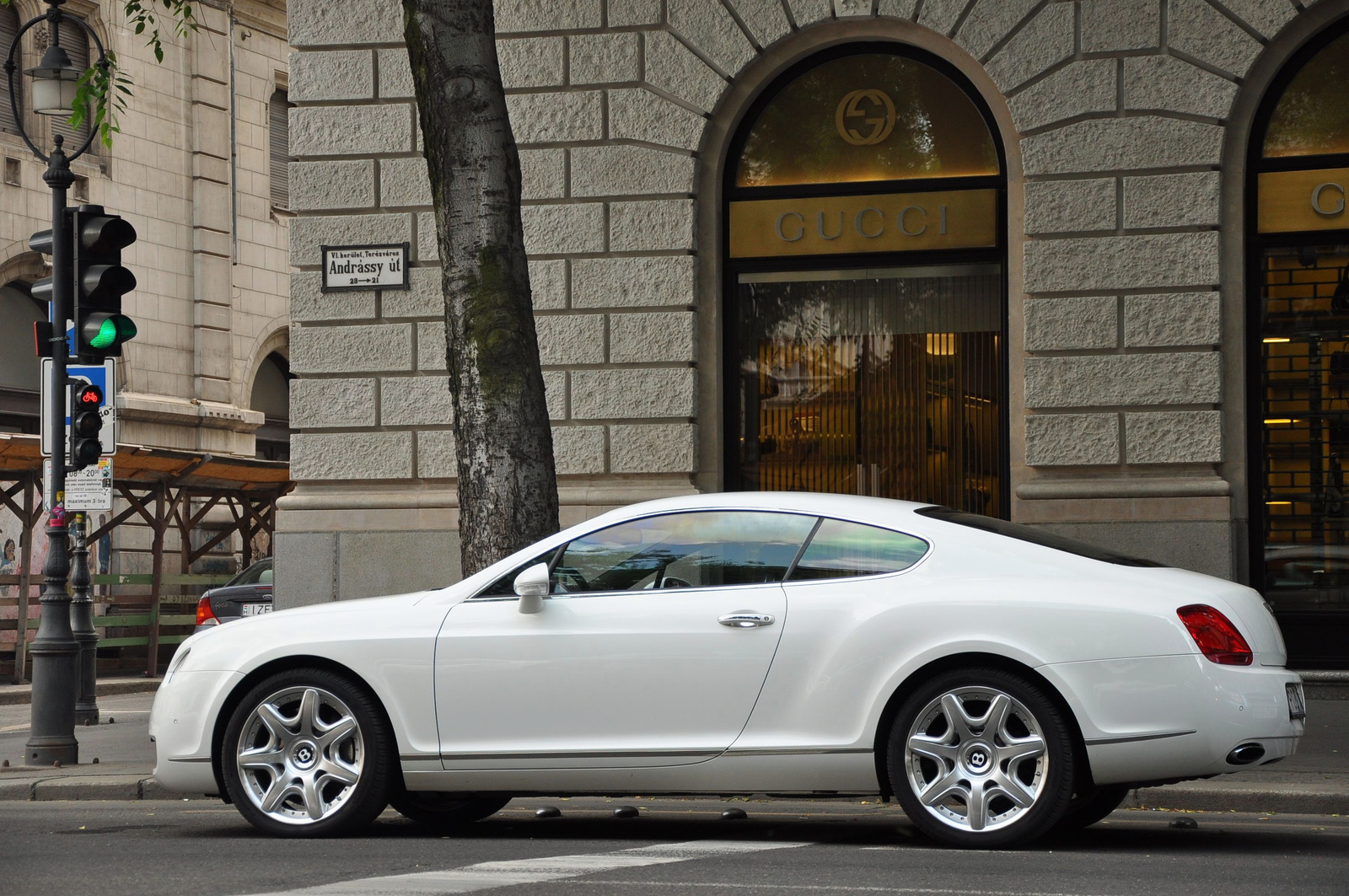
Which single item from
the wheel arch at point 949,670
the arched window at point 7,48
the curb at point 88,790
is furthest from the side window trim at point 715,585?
the arched window at point 7,48

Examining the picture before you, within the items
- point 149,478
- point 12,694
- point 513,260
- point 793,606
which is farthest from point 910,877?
point 149,478

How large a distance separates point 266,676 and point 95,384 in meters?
4.66

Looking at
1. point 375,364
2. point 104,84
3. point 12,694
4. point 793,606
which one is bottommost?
point 12,694

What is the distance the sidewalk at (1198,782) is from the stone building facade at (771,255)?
1.84m

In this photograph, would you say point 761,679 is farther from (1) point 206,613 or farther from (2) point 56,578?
(1) point 206,613

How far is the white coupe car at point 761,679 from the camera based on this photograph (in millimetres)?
6855

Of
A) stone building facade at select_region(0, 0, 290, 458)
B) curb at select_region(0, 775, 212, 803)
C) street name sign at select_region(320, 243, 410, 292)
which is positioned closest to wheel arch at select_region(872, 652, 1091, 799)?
curb at select_region(0, 775, 212, 803)

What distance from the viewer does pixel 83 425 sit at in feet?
37.9

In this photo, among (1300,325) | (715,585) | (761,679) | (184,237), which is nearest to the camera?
(761,679)

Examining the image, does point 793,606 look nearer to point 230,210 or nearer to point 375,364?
point 375,364

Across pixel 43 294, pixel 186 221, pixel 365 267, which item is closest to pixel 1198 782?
pixel 43 294

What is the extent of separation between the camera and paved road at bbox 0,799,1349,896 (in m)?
6.08

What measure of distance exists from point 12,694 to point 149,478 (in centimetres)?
359

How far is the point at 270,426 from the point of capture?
2947cm
